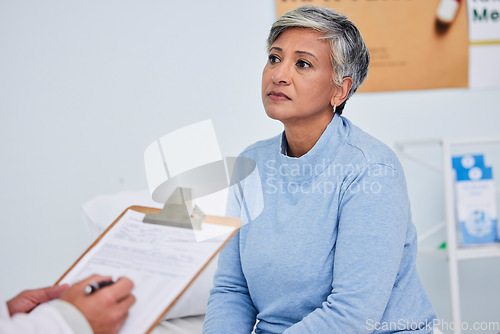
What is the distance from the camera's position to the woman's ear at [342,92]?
86 cm

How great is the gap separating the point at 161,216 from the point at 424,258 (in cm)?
115

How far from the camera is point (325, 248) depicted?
79 centimetres

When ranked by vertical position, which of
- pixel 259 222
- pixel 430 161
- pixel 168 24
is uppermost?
pixel 168 24

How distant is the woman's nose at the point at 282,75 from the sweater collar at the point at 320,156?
0.12m

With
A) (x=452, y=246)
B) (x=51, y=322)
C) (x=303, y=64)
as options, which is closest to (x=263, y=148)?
(x=303, y=64)

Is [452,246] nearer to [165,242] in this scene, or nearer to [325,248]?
[325,248]

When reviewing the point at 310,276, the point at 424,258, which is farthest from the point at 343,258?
the point at 424,258

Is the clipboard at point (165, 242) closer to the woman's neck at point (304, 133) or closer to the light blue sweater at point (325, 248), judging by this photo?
the light blue sweater at point (325, 248)

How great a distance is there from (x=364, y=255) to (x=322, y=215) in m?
0.10

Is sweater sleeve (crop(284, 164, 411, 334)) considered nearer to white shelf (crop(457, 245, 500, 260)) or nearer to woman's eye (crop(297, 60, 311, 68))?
woman's eye (crop(297, 60, 311, 68))

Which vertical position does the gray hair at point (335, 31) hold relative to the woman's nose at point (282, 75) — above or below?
above

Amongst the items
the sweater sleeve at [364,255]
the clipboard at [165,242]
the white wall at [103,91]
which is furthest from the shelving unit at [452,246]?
the clipboard at [165,242]

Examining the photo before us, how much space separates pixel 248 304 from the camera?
3.00 feet

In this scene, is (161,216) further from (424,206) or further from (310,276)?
(424,206)
